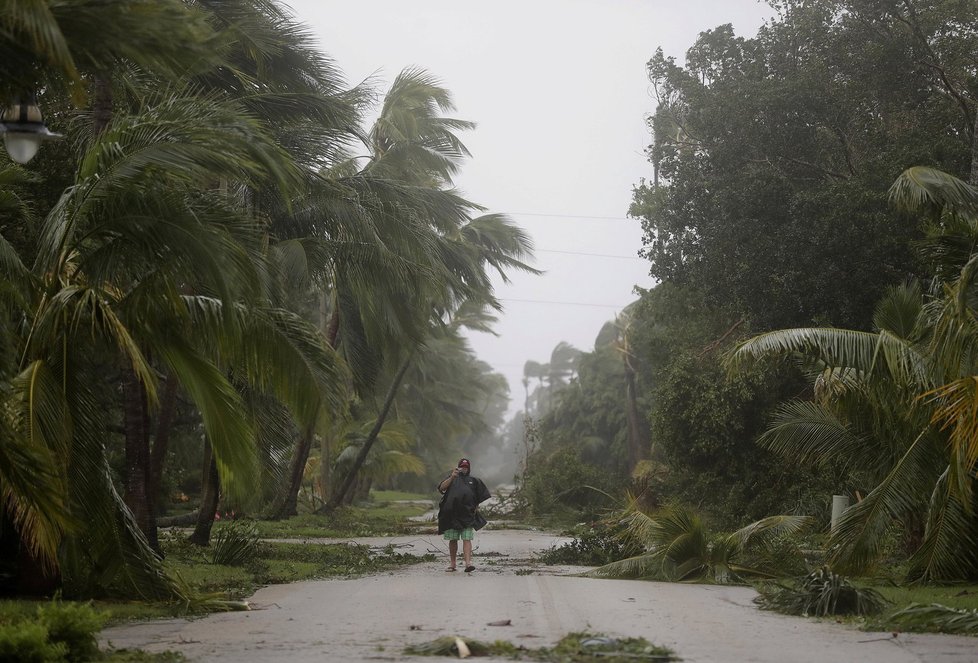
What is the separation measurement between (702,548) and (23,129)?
9.66m

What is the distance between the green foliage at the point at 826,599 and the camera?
32.6ft

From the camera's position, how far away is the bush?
6.28m

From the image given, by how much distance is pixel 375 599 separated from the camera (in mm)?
11125

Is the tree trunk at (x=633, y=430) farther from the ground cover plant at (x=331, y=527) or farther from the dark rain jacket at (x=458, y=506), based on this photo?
the dark rain jacket at (x=458, y=506)

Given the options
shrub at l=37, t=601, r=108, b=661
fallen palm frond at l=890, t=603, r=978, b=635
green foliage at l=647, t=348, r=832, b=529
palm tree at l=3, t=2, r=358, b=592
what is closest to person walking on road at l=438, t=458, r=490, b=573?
palm tree at l=3, t=2, r=358, b=592

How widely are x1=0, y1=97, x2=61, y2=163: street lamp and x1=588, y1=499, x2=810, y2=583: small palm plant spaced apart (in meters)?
9.00

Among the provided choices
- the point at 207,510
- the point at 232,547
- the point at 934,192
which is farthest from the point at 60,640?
the point at 207,510

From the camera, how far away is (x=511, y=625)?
8.98 meters

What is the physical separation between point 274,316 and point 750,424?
16.0 meters

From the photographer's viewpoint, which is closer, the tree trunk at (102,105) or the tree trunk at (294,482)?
the tree trunk at (102,105)

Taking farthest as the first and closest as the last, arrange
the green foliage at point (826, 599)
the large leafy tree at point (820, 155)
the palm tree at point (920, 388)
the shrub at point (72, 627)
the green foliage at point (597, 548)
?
1. the large leafy tree at point (820, 155)
2. the green foliage at point (597, 548)
3. the palm tree at point (920, 388)
4. the green foliage at point (826, 599)
5. the shrub at point (72, 627)

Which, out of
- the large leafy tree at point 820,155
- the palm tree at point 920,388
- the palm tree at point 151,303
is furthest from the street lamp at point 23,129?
the large leafy tree at point 820,155

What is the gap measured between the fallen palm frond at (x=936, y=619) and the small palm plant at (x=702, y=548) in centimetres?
439

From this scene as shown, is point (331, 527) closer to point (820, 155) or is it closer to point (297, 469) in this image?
point (297, 469)
